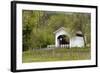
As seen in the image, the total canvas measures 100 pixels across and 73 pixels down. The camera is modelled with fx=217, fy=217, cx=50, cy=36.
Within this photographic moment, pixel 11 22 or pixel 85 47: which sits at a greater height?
pixel 11 22

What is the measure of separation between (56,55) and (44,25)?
25 cm

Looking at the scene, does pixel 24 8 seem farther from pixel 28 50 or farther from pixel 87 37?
pixel 87 37

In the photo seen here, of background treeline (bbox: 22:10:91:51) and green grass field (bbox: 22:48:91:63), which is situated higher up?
background treeline (bbox: 22:10:91:51)

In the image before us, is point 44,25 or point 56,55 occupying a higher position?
point 44,25

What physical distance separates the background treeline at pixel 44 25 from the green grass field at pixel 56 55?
0.15 ft

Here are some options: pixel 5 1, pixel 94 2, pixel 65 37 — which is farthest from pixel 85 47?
pixel 5 1

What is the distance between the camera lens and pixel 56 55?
1707 mm

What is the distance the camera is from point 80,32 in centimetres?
178

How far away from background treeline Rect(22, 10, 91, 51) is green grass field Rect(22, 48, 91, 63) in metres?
0.05

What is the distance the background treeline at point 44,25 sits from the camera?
5.32 feet

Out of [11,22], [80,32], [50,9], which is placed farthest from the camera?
[80,32]

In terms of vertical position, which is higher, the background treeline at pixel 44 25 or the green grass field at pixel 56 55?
Answer: the background treeline at pixel 44 25

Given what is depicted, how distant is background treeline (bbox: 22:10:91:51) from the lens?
1.62m

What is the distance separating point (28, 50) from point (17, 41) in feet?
0.38
